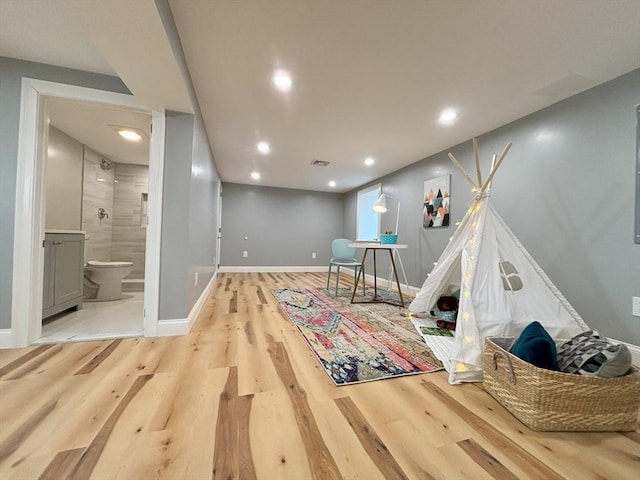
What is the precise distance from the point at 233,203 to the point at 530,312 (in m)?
5.40

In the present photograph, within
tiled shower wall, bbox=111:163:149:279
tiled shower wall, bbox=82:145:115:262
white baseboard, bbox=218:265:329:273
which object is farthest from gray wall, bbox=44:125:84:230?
white baseboard, bbox=218:265:329:273

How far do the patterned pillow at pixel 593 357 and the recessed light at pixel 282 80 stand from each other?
2505 millimetres

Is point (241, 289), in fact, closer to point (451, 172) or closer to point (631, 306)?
point (451, 172)

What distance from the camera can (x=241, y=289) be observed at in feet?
12.5

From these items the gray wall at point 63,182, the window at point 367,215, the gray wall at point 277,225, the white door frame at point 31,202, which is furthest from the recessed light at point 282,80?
the gray wall at point 277,225

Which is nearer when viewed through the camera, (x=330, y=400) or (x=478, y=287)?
(x=330, y=400)

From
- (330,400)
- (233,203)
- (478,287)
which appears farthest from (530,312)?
(233,203)

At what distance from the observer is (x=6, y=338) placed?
1646 millimetres

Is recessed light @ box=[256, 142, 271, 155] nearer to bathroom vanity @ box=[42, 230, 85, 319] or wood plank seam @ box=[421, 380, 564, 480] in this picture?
bathroom vanity @ box=[42, 230, 85, 319]

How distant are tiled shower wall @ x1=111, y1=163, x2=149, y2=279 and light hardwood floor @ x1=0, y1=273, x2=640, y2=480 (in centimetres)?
254

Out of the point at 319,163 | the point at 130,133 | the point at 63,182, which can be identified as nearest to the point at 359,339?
the point at 319,163

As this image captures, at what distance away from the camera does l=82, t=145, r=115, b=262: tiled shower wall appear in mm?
3168

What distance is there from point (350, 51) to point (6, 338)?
3.05 meters

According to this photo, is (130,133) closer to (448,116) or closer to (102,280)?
(102,280)
